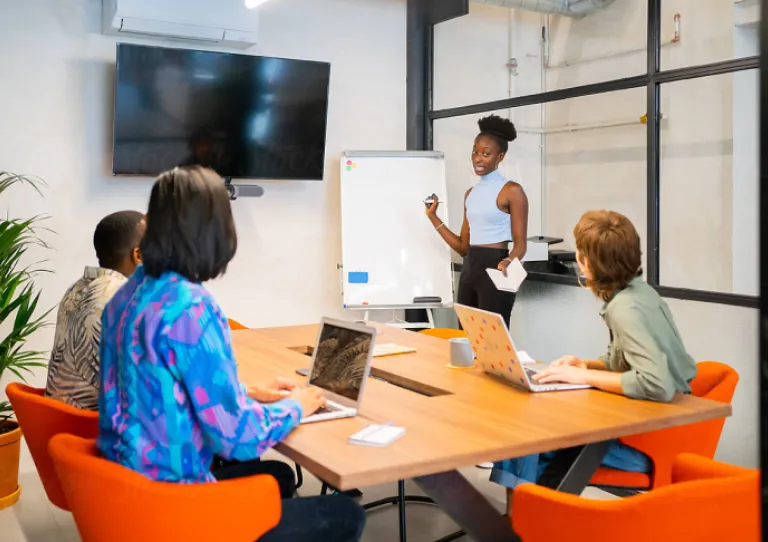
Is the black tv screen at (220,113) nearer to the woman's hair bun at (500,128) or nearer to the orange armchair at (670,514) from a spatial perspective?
the woman's hair bun at (500,128)

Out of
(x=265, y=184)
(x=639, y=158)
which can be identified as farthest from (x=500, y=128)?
(x=265, y=184)

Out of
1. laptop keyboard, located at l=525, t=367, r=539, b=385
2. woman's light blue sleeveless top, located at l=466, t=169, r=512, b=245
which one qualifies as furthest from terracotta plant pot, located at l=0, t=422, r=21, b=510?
woman's light blue sleeveless top, located at l=466, t=169, r=512, b=245

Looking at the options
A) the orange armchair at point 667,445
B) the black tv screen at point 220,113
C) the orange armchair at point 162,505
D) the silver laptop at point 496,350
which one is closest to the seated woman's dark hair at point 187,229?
the orange armchair at point 162,505

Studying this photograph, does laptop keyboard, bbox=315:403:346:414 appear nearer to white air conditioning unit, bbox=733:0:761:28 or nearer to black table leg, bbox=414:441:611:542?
black table leg, bbox=414:441:611:542

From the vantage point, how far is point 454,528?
3408mm

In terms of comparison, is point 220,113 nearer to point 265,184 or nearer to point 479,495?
point 265,184

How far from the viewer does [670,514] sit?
1.71 metres

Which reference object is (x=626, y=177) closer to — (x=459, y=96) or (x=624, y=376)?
(x=459, y=96)

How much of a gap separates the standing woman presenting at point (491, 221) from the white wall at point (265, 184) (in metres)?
1.25

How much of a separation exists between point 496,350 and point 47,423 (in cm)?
137

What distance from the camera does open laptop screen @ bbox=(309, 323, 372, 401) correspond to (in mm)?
2262

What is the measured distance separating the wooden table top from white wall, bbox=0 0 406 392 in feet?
8.74

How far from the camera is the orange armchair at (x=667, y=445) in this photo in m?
2.53

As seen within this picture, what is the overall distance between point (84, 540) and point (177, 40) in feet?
12.9
